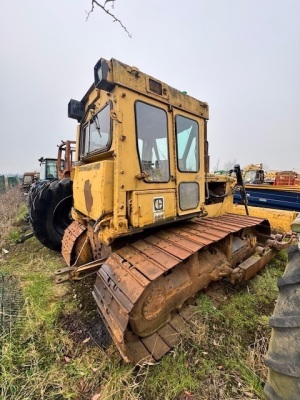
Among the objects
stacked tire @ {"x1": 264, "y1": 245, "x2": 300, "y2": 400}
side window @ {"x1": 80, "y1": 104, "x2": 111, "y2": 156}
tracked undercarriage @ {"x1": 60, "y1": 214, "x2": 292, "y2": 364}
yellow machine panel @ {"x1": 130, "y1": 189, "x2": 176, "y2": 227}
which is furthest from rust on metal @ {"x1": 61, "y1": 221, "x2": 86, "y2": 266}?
stacked tire @ {"x1": 264, "y1": 245, "x2": 300, "y2": 400}

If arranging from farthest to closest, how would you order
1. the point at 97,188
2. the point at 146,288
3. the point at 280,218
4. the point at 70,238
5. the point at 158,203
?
the point at 280,218 → the point at 70,238 → the point at 158,203 → the point at 97,188 → the point at 146,288

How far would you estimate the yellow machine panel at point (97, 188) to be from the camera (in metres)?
2.25

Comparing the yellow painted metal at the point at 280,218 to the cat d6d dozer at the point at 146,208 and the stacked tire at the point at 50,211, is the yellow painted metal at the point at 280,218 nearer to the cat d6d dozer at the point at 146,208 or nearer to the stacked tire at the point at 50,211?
the cat d6d dozer at the point at 146,208

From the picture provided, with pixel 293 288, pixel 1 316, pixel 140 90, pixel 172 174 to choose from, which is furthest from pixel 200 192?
pixel 1 316

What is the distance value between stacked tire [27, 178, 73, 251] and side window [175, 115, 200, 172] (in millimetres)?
2831

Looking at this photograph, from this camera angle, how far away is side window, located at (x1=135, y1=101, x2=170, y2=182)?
2438mm

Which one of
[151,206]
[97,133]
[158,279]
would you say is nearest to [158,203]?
[151,206]

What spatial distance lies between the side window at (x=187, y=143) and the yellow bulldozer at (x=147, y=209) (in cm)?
1

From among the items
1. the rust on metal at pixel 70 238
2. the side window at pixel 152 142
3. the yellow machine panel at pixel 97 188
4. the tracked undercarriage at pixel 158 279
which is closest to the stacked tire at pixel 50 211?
the rust on metal at pixel 70 238

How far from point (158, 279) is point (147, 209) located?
740 mm

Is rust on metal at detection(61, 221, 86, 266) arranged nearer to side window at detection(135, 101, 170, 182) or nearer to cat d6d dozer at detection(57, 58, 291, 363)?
cat d6d dozer at detection(57, 58, 291, 363)

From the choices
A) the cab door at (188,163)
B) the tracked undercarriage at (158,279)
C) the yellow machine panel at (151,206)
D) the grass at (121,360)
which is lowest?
the grass at (121,360)

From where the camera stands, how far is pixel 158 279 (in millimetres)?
2193

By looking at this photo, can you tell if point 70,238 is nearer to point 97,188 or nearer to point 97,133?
point 97,188
